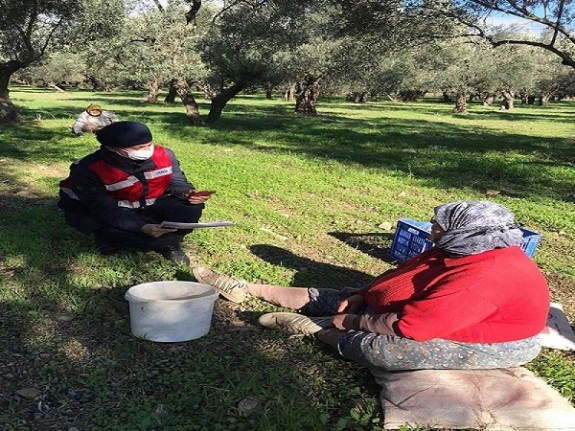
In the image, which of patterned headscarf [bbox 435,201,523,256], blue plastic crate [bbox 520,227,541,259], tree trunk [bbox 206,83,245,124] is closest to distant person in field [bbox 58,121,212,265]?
patterned headscarf [bbox 435,201,523,256]

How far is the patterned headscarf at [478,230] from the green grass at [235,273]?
2.89 ft

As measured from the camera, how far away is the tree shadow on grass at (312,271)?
4844 mm

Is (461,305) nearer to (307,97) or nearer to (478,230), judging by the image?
(478,230)

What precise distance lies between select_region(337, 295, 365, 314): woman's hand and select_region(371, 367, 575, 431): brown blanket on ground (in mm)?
574

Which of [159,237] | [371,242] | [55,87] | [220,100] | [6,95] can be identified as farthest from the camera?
[55,87]

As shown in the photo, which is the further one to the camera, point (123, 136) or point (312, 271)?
point (312, 271)

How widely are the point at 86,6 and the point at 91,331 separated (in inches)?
598

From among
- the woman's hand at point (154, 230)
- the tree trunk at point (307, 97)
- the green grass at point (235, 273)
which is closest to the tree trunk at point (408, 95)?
the tree trunk at point (307, 97)

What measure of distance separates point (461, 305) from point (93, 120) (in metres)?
10.4

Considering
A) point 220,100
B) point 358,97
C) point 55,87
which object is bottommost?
point 55,87

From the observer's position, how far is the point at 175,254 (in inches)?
196

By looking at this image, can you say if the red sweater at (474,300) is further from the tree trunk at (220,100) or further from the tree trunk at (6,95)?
the tree trunk at (220,100)

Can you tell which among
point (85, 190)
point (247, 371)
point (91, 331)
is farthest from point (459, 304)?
point (85, 190)

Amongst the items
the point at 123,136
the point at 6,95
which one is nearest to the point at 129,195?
the point at 123,136
